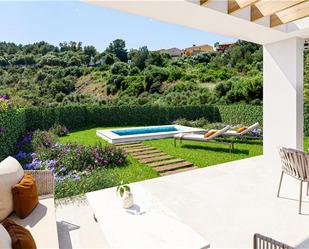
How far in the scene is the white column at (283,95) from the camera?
5578 millimetres

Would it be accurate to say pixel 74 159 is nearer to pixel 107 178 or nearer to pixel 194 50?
pixel 107 178

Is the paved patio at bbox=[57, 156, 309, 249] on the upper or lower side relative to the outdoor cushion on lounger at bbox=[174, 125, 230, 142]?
lower

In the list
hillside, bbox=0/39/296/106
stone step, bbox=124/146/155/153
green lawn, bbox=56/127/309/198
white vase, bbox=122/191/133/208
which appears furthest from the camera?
hillside, bbox=0/39/296/106

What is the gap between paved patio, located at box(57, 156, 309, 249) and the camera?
3164 millimetres

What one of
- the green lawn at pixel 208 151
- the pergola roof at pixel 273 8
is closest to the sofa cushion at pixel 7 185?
the pergola roof at pixel 273 8

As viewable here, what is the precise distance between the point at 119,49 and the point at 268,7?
3292cm

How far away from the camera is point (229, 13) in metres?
3.74

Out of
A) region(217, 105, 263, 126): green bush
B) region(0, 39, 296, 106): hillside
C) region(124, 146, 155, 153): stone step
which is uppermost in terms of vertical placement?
region(0, 39, 296, 106): hillside

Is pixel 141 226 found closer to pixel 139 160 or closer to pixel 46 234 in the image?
pixel 46 234

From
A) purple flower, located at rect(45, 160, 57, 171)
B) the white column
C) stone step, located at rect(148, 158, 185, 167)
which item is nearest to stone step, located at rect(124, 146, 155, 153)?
stone step, located at rect(148, 158, 185, 167)

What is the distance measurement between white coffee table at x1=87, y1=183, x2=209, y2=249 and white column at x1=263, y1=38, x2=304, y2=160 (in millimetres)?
3862

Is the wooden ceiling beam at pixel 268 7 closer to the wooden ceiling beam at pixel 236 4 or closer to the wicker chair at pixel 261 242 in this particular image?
the wooden ceiling beam at pixel 236 4

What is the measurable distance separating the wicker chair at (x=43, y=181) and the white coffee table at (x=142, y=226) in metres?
0.63

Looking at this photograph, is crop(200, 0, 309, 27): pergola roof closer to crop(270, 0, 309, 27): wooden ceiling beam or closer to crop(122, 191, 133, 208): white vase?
crop(270, 0, 309, 27): wooden ceiling beam
